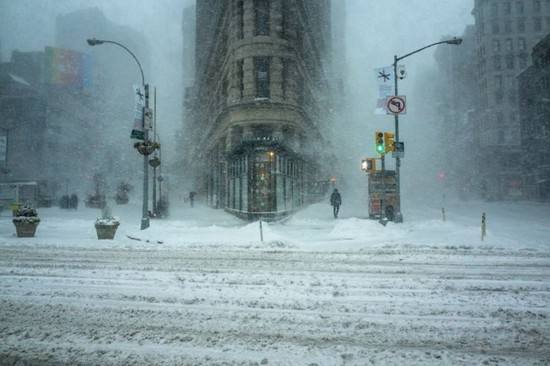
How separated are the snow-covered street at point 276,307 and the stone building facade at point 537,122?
1665 inches

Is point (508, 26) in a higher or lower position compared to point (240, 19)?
higher

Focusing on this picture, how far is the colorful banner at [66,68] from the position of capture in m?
103

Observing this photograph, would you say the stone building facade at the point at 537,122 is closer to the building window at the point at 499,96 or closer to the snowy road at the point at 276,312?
the building window at the point at 499,96

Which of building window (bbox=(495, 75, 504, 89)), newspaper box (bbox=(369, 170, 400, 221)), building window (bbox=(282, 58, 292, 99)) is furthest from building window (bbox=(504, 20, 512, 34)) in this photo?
newspaper box (bbox=(369, 170, 400, 221))

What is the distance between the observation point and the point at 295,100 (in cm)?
2756

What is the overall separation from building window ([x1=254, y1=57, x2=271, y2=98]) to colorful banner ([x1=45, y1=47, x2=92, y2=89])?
101907mm

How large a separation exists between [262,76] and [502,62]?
196 ft

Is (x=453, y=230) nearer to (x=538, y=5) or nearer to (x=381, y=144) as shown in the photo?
(x=381, y=144)

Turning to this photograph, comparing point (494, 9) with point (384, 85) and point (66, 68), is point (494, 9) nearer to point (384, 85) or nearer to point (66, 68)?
point (384, 85)

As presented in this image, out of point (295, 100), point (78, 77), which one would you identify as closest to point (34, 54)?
point (78, 77)

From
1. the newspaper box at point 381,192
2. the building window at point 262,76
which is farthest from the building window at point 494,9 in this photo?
the newspaper box at point 381,192

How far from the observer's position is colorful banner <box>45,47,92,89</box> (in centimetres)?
10306

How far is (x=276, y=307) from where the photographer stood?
527 cm

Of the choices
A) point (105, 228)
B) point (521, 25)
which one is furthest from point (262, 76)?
point (521, 25)
